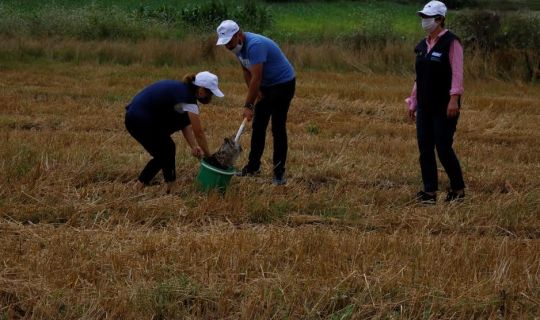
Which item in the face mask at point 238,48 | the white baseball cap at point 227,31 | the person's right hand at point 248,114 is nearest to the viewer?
the white baseball cap at point 227,31

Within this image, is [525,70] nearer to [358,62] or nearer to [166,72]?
[358,62]

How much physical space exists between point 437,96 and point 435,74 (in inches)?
8.0

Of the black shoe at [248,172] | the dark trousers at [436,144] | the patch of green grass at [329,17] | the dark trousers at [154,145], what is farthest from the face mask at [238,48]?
the patch of green grass at [329,17]

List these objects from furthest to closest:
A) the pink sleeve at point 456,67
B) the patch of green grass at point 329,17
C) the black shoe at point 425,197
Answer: the patch of green grass at point 329,17, the black shoe at point 425,197, the pink sleeve at point 456,67

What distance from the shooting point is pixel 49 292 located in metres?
3.94

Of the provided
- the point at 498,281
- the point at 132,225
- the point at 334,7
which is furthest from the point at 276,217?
the point at 334,7

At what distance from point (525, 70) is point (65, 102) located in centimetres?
1133

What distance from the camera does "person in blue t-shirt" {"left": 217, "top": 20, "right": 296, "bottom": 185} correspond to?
711 centimetres

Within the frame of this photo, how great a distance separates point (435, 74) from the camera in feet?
21.4

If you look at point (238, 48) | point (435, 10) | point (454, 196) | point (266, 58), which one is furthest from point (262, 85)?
point (454, 196)

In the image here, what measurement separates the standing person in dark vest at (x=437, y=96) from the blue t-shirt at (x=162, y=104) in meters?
2.12

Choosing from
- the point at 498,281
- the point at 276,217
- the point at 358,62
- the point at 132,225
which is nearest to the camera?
the point at 498,281

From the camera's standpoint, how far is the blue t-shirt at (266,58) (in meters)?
7.18

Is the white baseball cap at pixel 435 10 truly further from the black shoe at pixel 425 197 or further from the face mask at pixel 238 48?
the face mask at pixel 238 48
